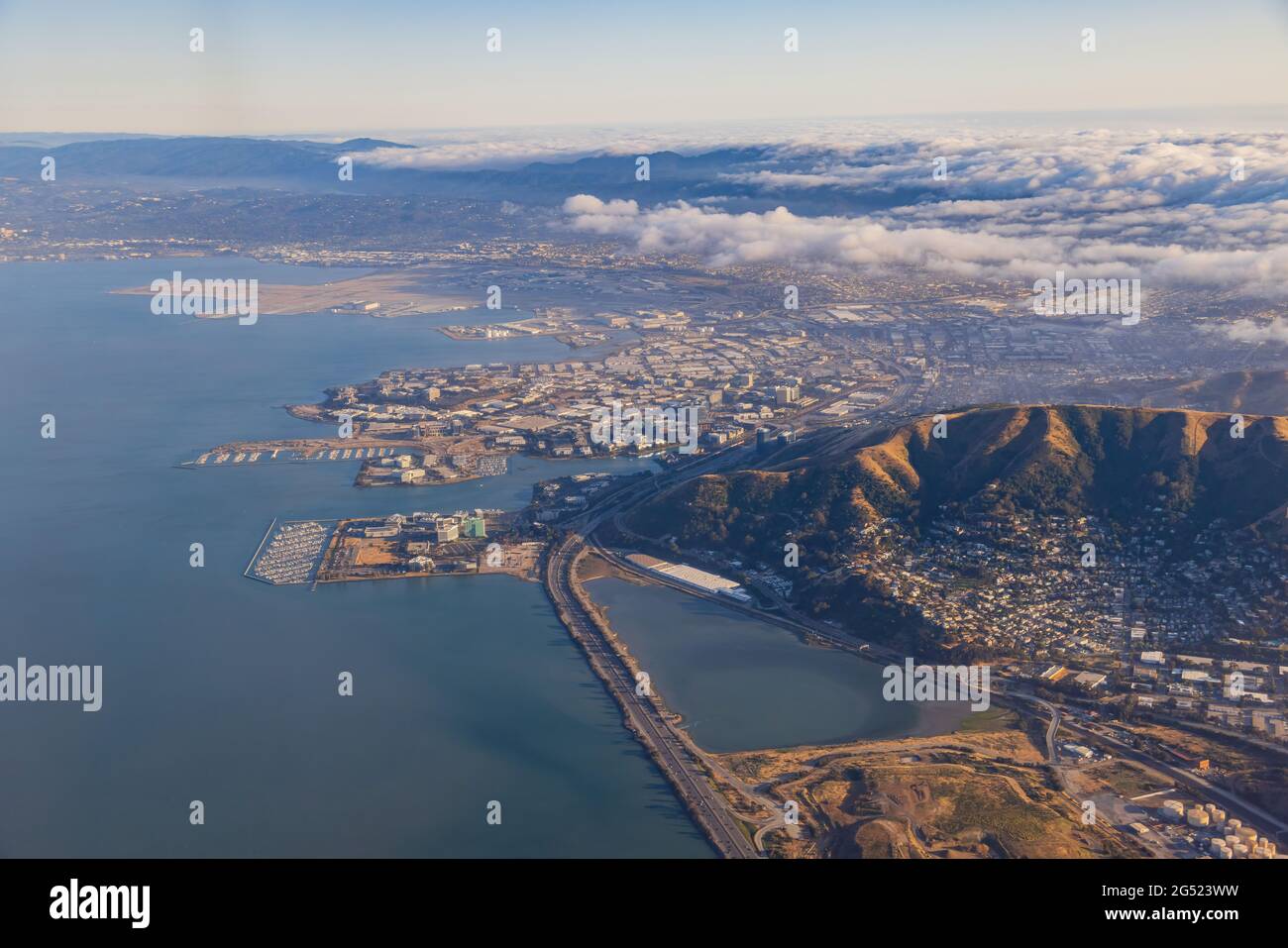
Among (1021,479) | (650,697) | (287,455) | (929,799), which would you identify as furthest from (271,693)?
(1021,479)

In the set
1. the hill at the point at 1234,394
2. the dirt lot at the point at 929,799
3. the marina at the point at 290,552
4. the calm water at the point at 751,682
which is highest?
the hill at the point at 1234,394

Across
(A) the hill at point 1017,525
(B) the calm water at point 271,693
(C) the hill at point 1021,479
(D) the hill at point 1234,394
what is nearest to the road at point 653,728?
(B) the calm water at point 271,693

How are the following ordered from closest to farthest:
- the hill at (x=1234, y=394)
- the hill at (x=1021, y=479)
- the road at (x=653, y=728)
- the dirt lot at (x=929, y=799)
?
the dirt lot at (x=929, y=799) → the road at (x=653, y=728) → the hill at (x=1021, y=479) → the hill at (x=1234, y=394)

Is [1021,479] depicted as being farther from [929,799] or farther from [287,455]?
[287,455]

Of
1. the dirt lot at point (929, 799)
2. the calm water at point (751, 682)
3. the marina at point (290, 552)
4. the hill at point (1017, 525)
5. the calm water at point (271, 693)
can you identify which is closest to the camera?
the dirt lot at point (929, 799)

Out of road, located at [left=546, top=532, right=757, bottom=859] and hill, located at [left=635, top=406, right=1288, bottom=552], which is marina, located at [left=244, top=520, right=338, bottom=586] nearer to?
road, located at [left=546, top=532, right=757, bottom=859]

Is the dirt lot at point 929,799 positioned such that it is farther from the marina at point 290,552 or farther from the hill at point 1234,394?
the hill at point 1234,394

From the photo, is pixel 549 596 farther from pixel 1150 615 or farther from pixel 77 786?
pixel 1150 615

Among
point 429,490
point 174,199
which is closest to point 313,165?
point 174,199
